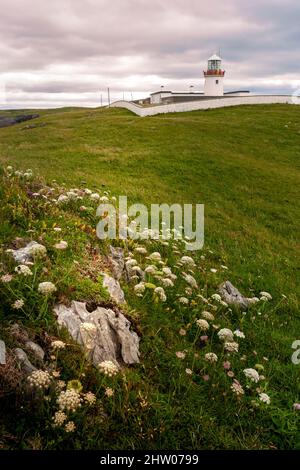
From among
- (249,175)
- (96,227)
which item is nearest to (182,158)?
(249,175)

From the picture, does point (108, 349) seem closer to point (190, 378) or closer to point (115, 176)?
point (190, 378)

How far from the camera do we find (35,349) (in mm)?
4863

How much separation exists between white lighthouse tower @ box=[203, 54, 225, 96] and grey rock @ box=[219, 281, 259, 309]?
3076 inches

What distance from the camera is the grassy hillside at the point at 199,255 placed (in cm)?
504

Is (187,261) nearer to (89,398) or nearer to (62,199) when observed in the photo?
(62,199)

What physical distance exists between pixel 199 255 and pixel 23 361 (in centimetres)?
839

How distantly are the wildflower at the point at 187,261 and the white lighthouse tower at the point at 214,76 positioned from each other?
77.7m

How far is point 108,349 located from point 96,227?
4172 millimetres

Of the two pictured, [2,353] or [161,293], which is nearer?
[2,353]

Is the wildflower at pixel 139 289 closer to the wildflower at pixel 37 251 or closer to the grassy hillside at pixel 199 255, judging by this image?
the grassy hillside at pixel 199 255

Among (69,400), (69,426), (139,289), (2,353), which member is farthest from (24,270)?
(139,289)

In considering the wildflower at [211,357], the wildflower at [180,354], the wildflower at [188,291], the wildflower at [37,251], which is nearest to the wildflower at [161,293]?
the wildflower at [188,291]

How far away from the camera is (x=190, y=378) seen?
5.77 meters

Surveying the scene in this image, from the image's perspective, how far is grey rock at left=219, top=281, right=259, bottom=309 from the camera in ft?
29.7
